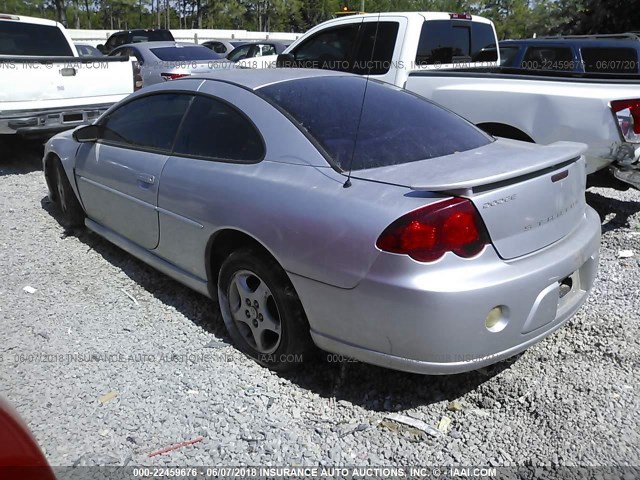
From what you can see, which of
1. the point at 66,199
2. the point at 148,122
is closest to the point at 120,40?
the point at 66,199

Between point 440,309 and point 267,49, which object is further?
point 267,49

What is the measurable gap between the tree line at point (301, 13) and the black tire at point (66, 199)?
65.6 feet

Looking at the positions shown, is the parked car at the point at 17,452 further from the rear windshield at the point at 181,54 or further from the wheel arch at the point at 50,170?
the rear windshield at the point at 181,54

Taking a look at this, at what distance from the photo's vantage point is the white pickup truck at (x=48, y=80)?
22.7ft

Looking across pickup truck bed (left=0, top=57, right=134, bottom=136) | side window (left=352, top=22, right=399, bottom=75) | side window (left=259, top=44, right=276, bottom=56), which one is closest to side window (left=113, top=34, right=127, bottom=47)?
side window (left=259, top=44, right=276, bottom=56)

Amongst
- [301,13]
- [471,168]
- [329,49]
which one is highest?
[301,13]

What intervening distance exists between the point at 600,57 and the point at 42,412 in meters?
7.90

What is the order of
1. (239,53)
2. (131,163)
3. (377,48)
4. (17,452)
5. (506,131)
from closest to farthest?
1. (17,452)
2. (131,163)
3. (506,131)
4. (377,48)
5. (239,53)

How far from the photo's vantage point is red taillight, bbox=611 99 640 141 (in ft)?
14.6

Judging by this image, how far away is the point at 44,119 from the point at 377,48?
13.8 feet

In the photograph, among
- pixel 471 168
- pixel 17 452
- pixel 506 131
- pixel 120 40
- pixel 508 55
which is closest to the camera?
pixel 17 452

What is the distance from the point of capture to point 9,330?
3555 millimetres

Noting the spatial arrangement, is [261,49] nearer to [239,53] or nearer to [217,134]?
[239,53]

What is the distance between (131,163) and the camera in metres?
3.92
